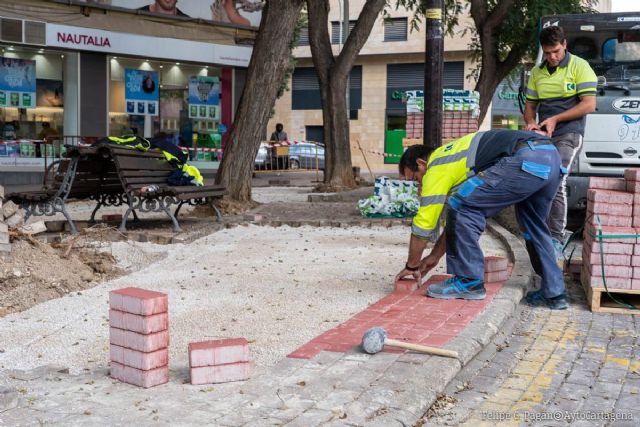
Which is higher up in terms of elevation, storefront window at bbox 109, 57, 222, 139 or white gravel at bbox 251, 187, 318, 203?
storefront window at bbox 109, 57, 222, 139

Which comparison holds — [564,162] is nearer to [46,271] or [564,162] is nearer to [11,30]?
[46,271]

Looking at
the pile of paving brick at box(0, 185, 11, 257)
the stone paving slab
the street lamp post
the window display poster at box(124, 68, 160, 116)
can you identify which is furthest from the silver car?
the stone paving slab

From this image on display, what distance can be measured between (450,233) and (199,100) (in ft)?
69.1

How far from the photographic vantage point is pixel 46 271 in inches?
263

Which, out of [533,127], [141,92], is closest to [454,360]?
[533,127]

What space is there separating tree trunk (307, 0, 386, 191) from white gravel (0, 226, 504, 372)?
8.81m

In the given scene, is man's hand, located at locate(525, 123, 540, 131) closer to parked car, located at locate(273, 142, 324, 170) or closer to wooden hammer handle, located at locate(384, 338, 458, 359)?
wooden hammer handle, located at locate(384, 338, 458, 359)

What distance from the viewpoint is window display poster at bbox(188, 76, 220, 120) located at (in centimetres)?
2611

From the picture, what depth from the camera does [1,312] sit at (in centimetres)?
576

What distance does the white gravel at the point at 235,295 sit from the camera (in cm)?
498

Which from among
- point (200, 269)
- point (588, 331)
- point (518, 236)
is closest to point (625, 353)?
point (588, 331)

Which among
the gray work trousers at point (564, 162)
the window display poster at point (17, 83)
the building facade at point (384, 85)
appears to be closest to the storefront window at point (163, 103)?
the window display poster at point (17, 83)

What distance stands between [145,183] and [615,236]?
571cm

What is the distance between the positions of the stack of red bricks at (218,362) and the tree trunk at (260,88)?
339 inches
